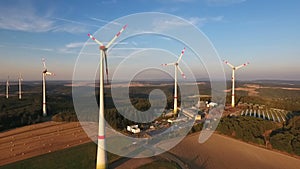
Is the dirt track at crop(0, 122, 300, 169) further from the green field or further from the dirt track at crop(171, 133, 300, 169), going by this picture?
the green field

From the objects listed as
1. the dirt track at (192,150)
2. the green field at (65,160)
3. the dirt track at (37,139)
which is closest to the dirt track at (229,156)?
the dirt track at (192,150)

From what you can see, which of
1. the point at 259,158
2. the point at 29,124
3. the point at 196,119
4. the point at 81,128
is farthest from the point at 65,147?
the point at 196,119

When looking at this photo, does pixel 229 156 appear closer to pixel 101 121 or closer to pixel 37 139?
pixel 101 121

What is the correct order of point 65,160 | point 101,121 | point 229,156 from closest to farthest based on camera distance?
1. point 101,121
2. point 65,160
3. point 229,156

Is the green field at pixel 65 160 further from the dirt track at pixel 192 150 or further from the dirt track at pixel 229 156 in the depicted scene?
the dirt track at pixel 229 156

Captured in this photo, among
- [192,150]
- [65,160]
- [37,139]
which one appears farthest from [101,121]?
[37,139]
